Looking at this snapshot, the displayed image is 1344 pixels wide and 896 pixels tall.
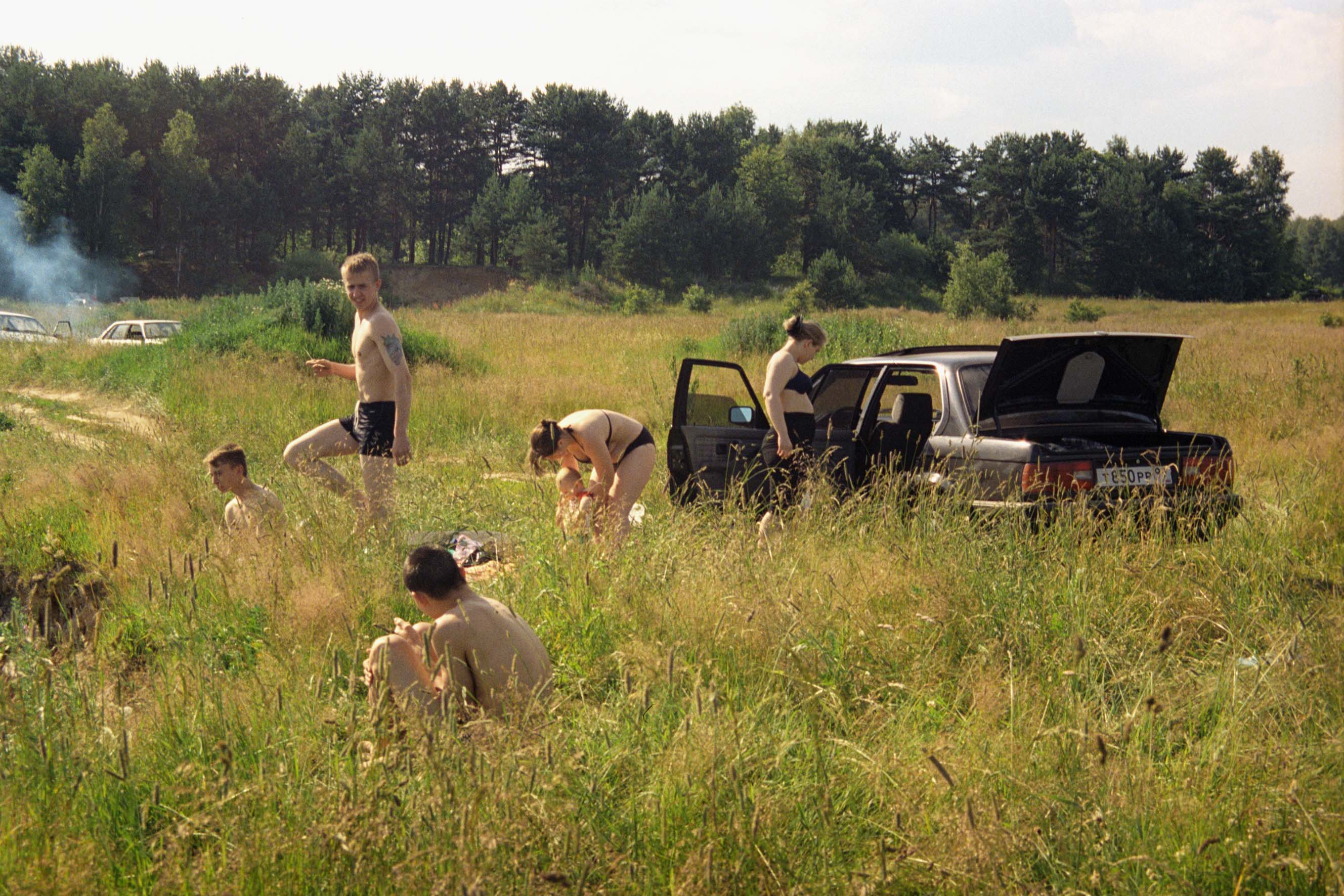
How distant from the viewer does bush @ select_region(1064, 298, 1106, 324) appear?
56.7 meters

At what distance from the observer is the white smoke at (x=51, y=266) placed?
5306cm

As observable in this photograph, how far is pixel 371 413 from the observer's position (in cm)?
641

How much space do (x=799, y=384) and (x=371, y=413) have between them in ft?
9.05

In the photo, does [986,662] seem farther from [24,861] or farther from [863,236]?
[863,236]

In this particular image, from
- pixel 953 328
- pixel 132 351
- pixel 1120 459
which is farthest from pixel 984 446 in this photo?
pixel 953 328

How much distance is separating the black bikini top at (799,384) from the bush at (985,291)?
43.9 metres

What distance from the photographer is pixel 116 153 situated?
56.8 metres

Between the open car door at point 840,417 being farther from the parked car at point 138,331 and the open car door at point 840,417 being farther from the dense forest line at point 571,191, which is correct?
the dense forest line at point 571,191

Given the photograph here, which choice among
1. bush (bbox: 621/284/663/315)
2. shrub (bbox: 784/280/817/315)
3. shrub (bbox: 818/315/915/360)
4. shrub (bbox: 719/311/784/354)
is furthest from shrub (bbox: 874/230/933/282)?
shrub (bbox: 719/311/784/354)

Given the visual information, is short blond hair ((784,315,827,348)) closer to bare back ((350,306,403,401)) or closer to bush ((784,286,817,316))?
bare back ((350,306,403,401))

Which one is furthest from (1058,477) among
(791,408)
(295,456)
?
(295,456)

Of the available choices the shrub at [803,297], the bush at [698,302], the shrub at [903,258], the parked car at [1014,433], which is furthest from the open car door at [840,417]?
the shrub at [903,258]

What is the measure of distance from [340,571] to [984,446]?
3592 millimetres

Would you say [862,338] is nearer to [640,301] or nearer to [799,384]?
[799,384]
